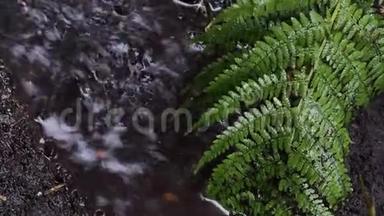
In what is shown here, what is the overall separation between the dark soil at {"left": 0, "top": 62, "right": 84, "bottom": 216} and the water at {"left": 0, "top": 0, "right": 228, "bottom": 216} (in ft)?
0.20

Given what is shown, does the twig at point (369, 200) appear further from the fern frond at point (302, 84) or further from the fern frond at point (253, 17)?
the fern frond at point (253, 17)

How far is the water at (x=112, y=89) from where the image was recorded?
10.3 ft

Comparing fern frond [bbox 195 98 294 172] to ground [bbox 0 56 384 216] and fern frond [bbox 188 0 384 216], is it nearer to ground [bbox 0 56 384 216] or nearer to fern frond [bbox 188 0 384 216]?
fern frond [bbox 188 0 384 216]

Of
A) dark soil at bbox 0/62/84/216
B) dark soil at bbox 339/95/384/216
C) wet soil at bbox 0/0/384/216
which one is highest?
dark soil at bbox 339/95/384/216

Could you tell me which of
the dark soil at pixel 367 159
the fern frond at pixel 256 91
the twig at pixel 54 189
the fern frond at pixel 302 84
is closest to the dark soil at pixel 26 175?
the twig at pixel 54 189

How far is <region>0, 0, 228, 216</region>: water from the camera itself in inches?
124

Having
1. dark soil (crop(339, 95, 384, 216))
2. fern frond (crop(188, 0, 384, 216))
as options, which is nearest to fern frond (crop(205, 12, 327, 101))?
fern frond (crop(188, 0, 384, 216))

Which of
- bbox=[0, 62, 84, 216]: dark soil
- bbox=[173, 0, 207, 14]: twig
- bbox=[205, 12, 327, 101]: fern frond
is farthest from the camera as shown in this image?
bbox=[173, 0, 207, 14]: twig

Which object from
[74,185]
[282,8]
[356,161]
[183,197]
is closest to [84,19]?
[74,185]

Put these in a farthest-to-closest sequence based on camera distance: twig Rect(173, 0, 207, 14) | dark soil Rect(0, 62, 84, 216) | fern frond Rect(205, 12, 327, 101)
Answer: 1. twig Rect(173, 0, 207, 14)
2. dark soil Rect(0, 62, 84, 216)
3. fern frond Rect(205, 12, 327, 101)

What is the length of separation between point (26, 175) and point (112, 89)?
67 cm

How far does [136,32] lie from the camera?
3529mm

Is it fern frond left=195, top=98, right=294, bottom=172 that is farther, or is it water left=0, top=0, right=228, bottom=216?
water left=0, top=0, right=228, bottom=216

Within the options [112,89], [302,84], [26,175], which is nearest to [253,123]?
[302,84]
